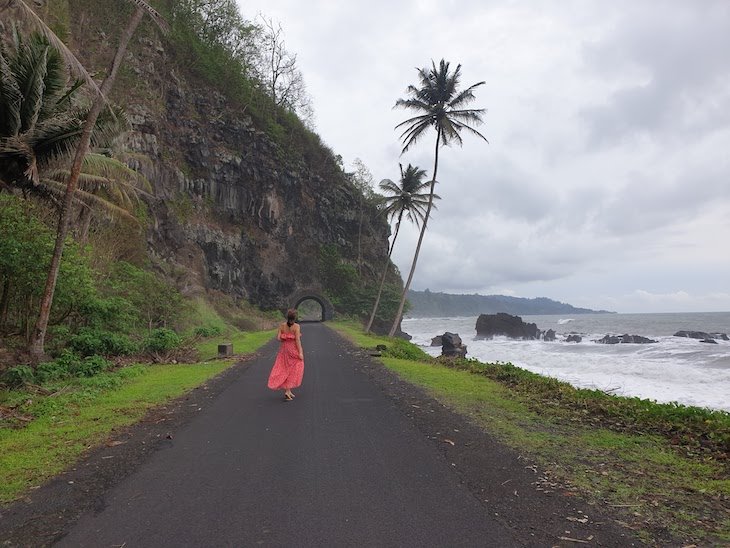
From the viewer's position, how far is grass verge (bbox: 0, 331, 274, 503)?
16.8ft

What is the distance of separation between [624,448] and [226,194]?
42724 mm

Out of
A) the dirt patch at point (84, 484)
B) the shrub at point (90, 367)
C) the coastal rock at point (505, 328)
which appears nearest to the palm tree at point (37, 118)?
the shrub at point (90, 367)

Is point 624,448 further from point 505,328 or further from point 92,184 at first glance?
point 505,328

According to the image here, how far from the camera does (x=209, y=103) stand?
45469mm

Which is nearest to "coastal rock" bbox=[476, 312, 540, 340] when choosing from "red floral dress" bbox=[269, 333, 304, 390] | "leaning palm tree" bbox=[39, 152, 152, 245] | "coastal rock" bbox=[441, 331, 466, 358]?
"coastal rock" bbox=[441, 331, 466, 358]

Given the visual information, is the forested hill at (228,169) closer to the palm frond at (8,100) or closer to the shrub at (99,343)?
the shrub at (99,343)

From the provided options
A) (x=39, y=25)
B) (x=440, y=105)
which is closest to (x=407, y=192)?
(x=440, y=105)

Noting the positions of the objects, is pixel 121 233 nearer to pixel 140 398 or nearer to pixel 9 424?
pixel 140 398

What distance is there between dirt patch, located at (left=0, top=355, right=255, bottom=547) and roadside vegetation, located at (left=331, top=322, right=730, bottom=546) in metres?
4.20

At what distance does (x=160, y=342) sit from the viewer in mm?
15180

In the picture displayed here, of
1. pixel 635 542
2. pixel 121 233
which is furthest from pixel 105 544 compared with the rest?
pixel 121 233

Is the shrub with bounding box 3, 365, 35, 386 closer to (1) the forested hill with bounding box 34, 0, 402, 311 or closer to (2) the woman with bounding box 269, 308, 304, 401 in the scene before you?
(2) the woman with bounding box 269, 308, 304, 401

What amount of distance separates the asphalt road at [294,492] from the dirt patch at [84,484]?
0.14m

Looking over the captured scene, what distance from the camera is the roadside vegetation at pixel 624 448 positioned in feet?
13.0
